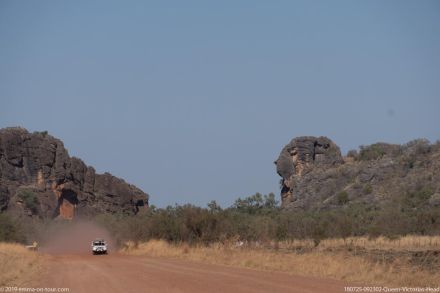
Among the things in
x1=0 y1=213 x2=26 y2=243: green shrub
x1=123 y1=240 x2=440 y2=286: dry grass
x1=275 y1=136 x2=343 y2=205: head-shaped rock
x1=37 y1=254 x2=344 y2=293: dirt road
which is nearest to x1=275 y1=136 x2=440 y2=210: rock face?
x1=275 y1=136 x2=343 y2=205: head-shaped rock

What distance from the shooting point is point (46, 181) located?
389 ft

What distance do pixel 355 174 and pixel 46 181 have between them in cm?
5308

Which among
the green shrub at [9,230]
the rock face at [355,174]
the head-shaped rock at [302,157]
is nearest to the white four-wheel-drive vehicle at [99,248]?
the green shrub at [9,230]

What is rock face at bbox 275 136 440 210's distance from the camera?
9331 centimetres

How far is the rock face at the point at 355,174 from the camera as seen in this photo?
306 feet

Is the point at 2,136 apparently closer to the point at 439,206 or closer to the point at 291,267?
the point at 439,206

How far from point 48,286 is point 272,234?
139 feet

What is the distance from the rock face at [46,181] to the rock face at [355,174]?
105 ft

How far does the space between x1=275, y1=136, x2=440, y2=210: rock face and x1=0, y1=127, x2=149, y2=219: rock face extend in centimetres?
3211

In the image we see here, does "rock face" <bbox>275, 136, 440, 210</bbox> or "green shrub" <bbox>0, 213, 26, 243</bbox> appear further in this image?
"rock face" <bbox>275, 136, 440, 210</bbox>

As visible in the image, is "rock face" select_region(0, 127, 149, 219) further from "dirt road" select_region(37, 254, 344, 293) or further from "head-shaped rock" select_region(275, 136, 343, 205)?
"dirt road" select_region(37, 254, 344, 293)

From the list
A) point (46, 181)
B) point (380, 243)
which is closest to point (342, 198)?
point (380, 243)

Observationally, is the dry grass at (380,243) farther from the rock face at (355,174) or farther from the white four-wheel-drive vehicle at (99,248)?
the rock face at (355,174)

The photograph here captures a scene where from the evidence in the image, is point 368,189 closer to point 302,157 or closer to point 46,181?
point 302,157
